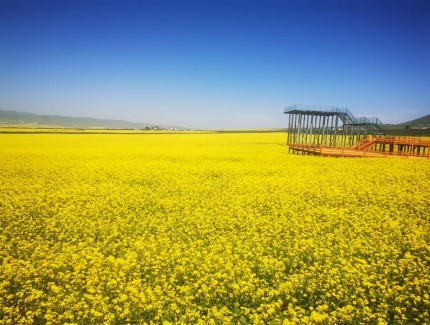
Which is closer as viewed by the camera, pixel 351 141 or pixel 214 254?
pixel 214 254

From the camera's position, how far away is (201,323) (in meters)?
5.57

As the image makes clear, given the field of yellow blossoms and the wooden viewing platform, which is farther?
the wooden viewing platform

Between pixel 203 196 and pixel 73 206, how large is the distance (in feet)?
18.7

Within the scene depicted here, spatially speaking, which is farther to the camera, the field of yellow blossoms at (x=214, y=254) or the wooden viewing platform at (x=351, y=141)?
the wooden viewing platform at (x=351, y=141)

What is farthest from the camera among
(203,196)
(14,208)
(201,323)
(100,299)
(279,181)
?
(279,181)

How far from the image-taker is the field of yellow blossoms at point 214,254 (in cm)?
616

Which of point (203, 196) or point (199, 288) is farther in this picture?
point (203, 196)

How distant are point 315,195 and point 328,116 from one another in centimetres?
A: 2895

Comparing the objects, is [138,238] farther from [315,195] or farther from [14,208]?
[315,195]

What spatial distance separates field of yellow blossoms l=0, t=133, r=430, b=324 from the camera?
20.2 ft

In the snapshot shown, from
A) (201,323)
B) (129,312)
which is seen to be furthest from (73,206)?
(201,323)

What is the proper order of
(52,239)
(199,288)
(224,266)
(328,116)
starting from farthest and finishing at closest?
(328,116) < (52,239) < (224,266) < (199,288)

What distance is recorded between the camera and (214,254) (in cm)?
858

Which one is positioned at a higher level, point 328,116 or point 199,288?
point 328,116
